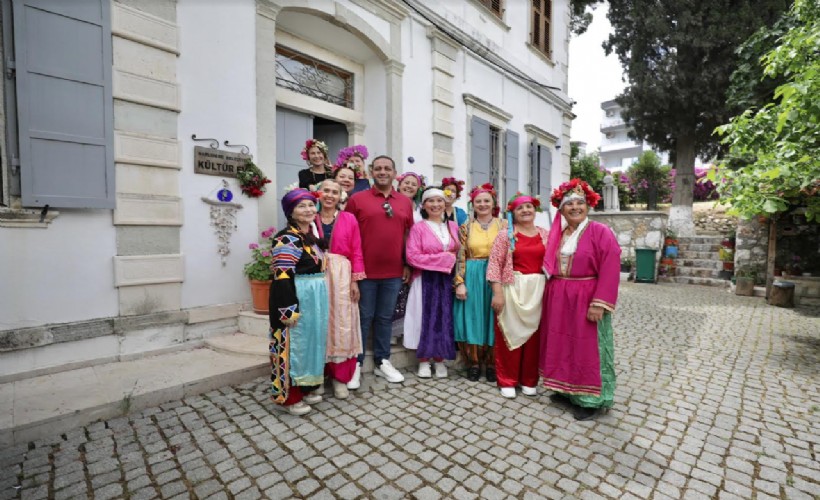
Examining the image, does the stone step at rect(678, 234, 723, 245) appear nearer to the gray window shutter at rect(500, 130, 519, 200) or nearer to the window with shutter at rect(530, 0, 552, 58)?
the gray window shutter at rect(500, 130, 519, 200)

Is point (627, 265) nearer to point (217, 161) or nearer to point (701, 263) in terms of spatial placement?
point (701, 263)

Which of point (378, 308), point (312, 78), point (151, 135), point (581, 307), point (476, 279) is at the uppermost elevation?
point (312, 78)

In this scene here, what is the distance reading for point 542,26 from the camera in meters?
9.72

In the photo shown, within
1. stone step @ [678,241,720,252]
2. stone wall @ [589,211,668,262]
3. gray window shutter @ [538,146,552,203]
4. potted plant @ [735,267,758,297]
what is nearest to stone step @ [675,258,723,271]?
stone step @ [678,241,720,252]

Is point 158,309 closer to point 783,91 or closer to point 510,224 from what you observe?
point 510,224

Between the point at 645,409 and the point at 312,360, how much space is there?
2.66 meters

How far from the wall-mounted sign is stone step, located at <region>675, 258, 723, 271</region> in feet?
37.2

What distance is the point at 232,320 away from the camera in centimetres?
449

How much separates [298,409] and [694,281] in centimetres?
1109

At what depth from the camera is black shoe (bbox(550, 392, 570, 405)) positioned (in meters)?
3.32

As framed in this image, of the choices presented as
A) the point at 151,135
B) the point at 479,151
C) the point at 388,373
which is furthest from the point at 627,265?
the point at 151,135

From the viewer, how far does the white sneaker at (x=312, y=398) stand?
10.3 feet

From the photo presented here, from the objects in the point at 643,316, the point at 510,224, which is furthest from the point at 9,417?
the point at 643,316

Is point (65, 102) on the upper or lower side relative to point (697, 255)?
upper
